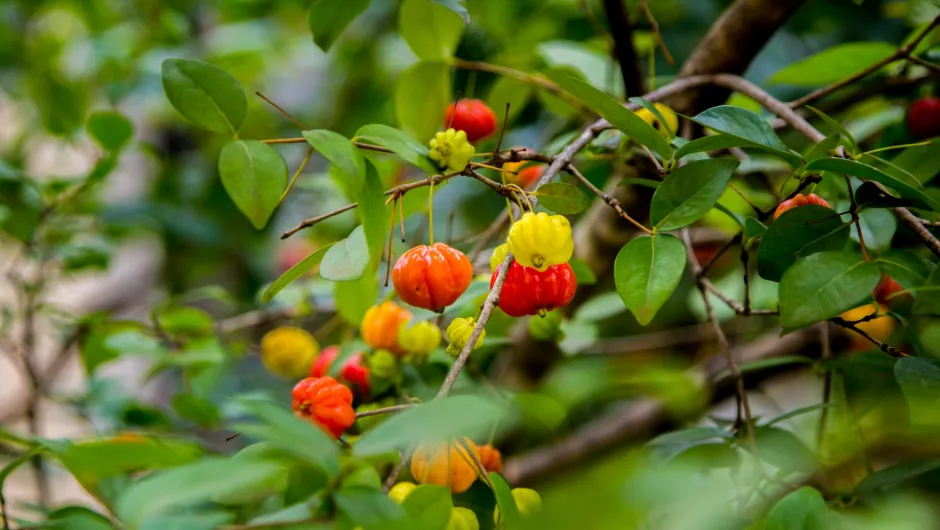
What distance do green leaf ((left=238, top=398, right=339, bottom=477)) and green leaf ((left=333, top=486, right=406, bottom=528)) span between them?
0.01 m

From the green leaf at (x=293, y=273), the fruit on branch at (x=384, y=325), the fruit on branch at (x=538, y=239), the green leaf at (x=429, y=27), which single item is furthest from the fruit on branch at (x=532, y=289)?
the green leaf at (x=429, y=27)

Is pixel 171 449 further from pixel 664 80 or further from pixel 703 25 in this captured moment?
pixel 703 25

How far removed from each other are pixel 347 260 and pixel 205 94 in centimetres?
16

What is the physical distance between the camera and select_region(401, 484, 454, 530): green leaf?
378mm

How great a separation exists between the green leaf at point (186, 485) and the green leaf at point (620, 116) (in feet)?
0.94

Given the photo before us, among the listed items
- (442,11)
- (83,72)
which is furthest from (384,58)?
(442,11)

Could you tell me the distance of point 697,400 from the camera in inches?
40.9

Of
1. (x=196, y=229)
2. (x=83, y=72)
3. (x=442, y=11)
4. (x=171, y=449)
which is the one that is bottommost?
(x=196, y=229)

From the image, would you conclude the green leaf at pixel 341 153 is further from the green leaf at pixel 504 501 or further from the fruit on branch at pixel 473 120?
the fruit on branch at pixel 473 120

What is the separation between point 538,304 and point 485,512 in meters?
0.19

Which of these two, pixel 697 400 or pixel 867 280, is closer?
pixel 867 280

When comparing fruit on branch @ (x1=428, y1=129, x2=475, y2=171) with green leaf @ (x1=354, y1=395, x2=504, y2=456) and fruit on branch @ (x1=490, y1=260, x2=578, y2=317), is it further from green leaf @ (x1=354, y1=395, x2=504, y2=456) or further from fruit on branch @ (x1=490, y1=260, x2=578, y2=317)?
green leaf @ (x1=354, y1=395, x2=504, y2=456)

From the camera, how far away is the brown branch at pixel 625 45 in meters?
0.68

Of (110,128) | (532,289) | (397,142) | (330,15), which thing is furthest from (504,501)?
(110,128)
